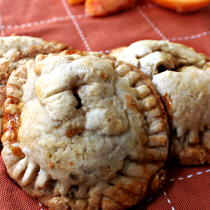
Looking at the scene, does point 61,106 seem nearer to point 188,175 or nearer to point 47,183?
point 47,183

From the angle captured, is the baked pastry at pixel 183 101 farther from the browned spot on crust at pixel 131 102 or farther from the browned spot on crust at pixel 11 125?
the browned spot on crust at pixel 11 125

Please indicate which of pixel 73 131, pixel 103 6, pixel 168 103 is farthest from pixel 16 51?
pixel 103 6

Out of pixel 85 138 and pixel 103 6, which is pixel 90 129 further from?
pixel 103 6

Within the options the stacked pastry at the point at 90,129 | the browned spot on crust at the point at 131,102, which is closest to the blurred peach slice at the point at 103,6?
the stacked pastry at the point at 90,129

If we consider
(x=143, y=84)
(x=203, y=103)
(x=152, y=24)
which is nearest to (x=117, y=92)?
(x=143, y=84)

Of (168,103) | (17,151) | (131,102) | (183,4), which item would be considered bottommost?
(17,151)

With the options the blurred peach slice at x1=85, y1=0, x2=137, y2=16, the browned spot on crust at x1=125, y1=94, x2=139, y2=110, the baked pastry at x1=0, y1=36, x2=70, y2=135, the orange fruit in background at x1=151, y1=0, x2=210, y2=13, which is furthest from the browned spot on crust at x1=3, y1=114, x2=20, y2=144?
the orange fruit in background at x1=151, y1=0, x2=210, y2=13

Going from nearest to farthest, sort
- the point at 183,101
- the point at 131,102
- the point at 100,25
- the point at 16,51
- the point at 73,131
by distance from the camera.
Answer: the point at 73,131, the point at 131,102, the point at 183,101, the point at 16,51, the point at 100,25
